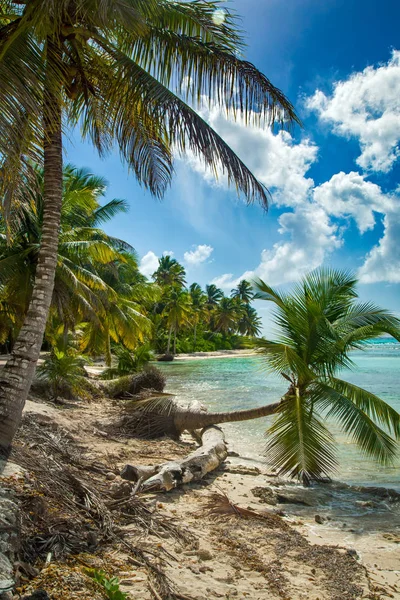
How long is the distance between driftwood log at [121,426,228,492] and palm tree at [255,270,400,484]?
44.7 inches

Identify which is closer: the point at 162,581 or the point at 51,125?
the point at 162,581

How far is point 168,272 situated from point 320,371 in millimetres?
56683

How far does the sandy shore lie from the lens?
3469 mm

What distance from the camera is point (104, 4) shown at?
454cm

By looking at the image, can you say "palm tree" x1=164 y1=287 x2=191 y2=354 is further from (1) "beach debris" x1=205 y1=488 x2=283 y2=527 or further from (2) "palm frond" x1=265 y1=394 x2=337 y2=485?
(1) "beach debris" x1=205 y1=488 x2=283 y2=527

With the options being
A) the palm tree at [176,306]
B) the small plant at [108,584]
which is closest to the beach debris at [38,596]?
the small plant at [108,584]

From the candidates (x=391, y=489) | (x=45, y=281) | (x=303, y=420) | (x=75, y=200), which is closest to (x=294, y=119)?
(x=45, y=281)

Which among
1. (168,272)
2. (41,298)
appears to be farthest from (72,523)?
(168,272)

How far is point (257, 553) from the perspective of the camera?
416cm

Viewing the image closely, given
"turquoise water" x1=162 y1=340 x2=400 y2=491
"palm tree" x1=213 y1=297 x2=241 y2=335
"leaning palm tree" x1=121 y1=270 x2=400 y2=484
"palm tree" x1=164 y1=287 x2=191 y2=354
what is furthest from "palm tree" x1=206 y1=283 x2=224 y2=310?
"leaning palm tree" x1=121 y1=270 x2=400 y2=484

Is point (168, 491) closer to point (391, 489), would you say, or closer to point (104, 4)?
point (391, 489)

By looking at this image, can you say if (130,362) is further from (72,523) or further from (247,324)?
(247,324)

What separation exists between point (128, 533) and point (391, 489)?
5.09 m

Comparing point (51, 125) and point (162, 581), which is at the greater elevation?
point (51, 125)
